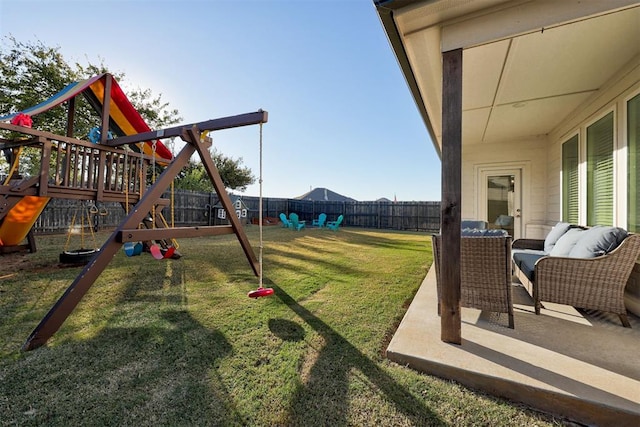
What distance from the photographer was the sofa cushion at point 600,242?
2186 mm

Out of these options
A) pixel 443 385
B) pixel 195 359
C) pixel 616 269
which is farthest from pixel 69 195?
pixel 616 269

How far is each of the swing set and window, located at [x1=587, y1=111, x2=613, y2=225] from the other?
154 inches

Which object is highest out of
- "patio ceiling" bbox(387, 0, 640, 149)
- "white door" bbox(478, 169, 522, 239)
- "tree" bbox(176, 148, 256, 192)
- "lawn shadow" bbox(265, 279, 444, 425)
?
"tree" bbox(176, 148, 256, 192)

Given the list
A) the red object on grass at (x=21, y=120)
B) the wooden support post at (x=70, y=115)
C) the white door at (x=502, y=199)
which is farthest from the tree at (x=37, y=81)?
the white door at (x=502, y=199)

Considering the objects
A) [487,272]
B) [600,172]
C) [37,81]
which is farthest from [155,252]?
[37,81]

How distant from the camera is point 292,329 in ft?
7.05

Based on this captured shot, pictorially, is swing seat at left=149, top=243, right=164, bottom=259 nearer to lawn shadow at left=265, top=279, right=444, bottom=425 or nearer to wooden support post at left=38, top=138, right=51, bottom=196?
wooden support post at left=38, top=138, right=51, bottom=196

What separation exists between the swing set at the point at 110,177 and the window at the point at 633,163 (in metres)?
3.57

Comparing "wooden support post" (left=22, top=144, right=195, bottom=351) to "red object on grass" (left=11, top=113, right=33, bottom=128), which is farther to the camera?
"red object on grass" (left=11, top=113, right=33, bottom=128)

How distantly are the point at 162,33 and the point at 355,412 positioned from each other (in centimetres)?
744

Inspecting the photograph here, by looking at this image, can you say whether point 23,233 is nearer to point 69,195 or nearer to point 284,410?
point 69,195

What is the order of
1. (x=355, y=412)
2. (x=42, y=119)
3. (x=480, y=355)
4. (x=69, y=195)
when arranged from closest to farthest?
(x=355, y=412), (x=480, y=355), (x=69, y=195), (x=42, y=119)

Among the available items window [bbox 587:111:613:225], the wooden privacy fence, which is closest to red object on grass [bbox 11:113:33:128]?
the wooden privacy fence

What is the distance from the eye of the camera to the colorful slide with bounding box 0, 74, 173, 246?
12.2ft
